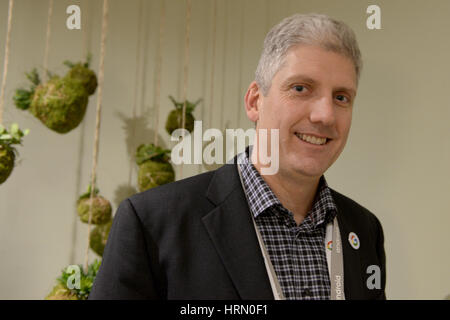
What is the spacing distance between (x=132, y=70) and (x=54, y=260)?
826mm

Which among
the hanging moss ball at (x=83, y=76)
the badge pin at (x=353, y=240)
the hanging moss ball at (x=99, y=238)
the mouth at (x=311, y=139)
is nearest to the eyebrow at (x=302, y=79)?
the mouth at (x=311, y=139)

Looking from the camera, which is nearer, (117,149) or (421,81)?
(421,81)

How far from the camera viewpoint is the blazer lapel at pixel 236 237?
32.2 inches

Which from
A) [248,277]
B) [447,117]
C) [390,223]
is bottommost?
[248,277]

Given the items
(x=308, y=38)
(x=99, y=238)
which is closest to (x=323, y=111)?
(x=308, y=38)

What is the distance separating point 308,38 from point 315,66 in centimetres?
6

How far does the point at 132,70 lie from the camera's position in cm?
185

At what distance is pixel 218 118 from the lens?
188cm

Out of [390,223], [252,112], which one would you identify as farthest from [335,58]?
[390,223]

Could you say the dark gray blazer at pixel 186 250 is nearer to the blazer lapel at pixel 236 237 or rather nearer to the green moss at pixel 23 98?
the blazer lapel at pixel 236 237

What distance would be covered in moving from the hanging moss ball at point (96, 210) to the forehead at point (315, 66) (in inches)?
36.2

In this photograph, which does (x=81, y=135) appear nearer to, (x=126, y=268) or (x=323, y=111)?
(x=126, y=268)
